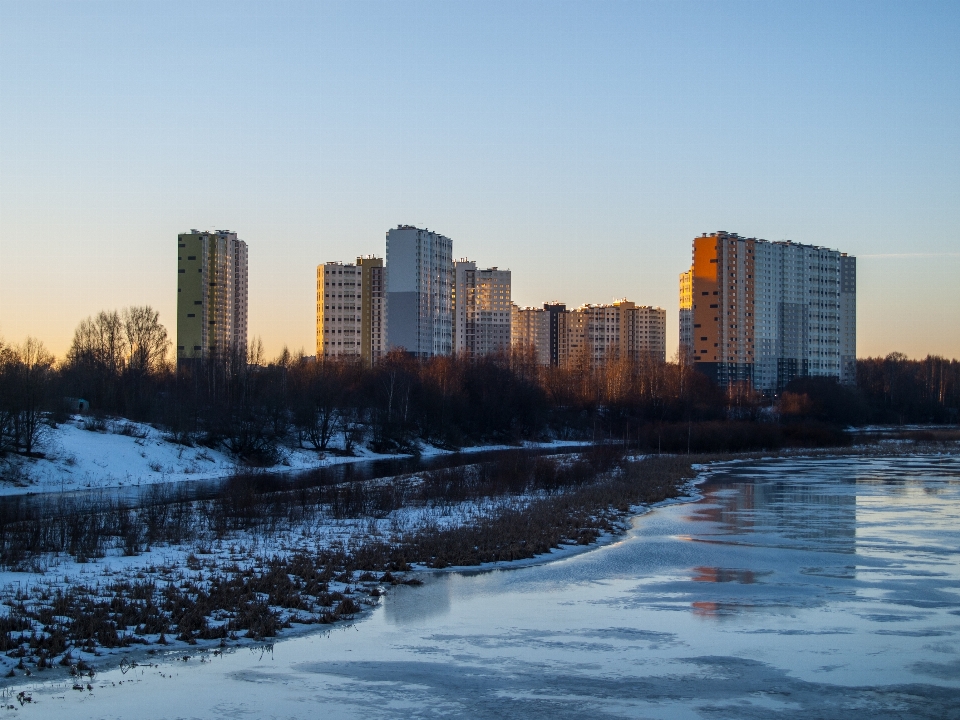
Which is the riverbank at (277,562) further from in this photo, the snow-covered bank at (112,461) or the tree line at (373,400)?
the tree line at (373,400)

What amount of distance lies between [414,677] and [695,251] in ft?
→ 506

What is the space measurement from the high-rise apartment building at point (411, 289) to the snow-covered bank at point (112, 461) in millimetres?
85067

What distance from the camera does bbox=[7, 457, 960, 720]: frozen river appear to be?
29.5ft

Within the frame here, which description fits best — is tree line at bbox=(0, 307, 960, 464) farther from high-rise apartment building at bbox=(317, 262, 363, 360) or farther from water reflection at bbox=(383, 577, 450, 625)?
high-rise apartment building at bbox=(317, 262, 363, 360)

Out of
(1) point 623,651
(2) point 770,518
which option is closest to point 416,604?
(1) point 623,651

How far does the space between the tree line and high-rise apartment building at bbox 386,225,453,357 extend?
19086 mm

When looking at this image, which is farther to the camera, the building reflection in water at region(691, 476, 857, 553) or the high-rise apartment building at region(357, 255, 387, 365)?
the high-rise apartment building at region(357, 255, 387, 365)

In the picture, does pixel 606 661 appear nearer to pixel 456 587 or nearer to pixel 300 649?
pixel 300 649

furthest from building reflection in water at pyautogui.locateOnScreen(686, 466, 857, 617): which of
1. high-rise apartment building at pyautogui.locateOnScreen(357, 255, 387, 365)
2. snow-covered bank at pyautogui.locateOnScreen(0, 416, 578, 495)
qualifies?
high-rise apartment building at pyautogui.locateOnScreen(357, 255, 387, 365)

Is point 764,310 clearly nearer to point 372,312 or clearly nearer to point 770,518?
point 372,312

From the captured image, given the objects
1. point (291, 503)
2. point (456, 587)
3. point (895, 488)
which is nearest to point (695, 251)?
point (895, 488)

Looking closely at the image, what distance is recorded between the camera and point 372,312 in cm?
15462

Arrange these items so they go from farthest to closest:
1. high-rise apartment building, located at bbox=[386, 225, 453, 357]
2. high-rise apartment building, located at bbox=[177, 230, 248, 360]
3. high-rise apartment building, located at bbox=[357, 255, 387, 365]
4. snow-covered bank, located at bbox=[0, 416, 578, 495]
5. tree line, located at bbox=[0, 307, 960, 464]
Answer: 1. high-rise apartment building, located at bbox=[357, 255, 387, 365]
2. high-rise apartment building, located at bbox=[386, 225, 453, 357]
3. high-rise apartment building, located at bbox=[177, 230, 248, 360]
4. tree line, located at bbox=[0, 307, 960, 464]
5. snow-covered bank, located at bbox=[0, 416, 578, 495]

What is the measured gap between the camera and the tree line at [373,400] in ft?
174
